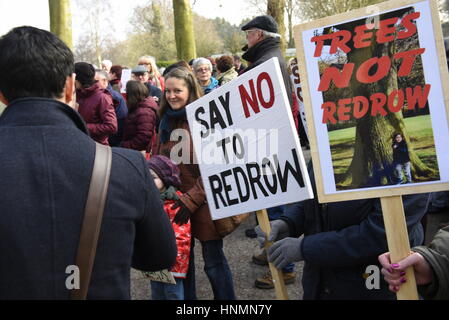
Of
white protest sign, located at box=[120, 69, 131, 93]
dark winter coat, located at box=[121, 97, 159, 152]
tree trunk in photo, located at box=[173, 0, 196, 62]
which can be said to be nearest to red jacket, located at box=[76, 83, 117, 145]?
dark winter coat, located at box=[121, 97, 159, 152]

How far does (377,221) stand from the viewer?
180 centimetres

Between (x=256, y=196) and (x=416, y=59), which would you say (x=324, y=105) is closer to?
(x=416, y=59)

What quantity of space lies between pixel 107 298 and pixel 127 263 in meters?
0.12

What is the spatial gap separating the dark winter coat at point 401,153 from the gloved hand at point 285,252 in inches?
24.0

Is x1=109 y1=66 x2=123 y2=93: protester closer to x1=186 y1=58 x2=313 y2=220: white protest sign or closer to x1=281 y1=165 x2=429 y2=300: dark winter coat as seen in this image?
x1=186 y1=58 x2=313 y2=220: white protest sign

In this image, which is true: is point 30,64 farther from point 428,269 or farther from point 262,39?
point 262,39

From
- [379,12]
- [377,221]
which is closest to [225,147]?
[377,221]

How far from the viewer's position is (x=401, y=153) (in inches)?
61.8

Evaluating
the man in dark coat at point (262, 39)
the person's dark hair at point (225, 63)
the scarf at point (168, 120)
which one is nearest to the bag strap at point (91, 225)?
the scarf at point (168, 120)

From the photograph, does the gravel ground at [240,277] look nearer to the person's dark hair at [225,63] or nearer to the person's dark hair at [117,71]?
the person's dark hair at [225,63]

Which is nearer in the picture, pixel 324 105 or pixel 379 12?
pixel 379 12

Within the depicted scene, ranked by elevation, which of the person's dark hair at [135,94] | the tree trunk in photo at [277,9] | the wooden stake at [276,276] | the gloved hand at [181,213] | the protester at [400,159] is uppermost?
the tree trunk in photo at [277,9]

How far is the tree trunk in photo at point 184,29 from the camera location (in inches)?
413
